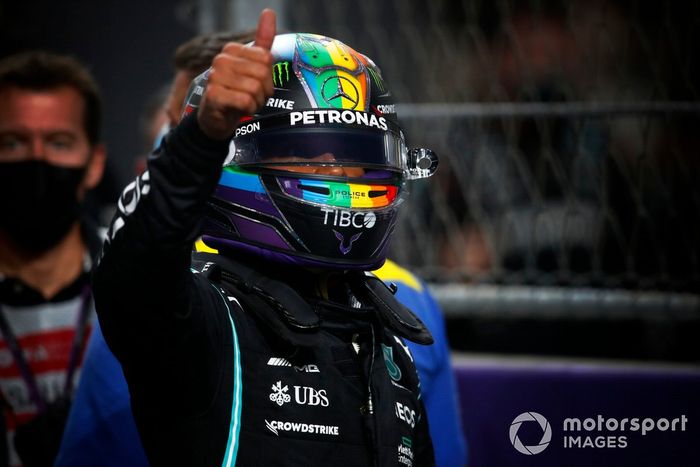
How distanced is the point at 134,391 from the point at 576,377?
1341 millimetres

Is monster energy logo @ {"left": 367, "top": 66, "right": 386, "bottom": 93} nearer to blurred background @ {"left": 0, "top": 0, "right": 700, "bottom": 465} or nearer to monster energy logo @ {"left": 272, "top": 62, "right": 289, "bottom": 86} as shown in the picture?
monster energy logo @ {"left": 272, "top": 62, "right": 289, "bottom": 86}

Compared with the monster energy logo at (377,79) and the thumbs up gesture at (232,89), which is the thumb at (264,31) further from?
the monster energy logo at (377,79)

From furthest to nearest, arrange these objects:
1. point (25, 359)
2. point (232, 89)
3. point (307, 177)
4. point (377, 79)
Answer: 1. point (25, 359)
2. point (377, 79)
3. point (307, 177)
4. point (232, 89)

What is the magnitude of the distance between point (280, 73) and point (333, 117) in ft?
0.49

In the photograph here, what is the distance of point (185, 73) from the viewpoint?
2.58 m

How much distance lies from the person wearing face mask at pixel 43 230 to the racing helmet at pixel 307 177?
52.9 inches

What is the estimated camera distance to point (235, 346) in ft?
4.91

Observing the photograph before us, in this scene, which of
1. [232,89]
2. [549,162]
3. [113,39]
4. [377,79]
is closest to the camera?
[232,89]

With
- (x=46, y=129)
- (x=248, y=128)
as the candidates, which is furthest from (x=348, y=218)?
(x=46, y=129)

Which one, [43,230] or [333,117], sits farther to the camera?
[43,230]

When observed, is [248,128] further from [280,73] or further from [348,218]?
[348,218]

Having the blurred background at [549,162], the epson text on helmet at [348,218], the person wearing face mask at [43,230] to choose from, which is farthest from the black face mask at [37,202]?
the epson text on helmet at [348,218]

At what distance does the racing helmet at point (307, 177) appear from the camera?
1.67 meters

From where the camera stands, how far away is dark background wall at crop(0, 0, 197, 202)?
5723 millimetres
